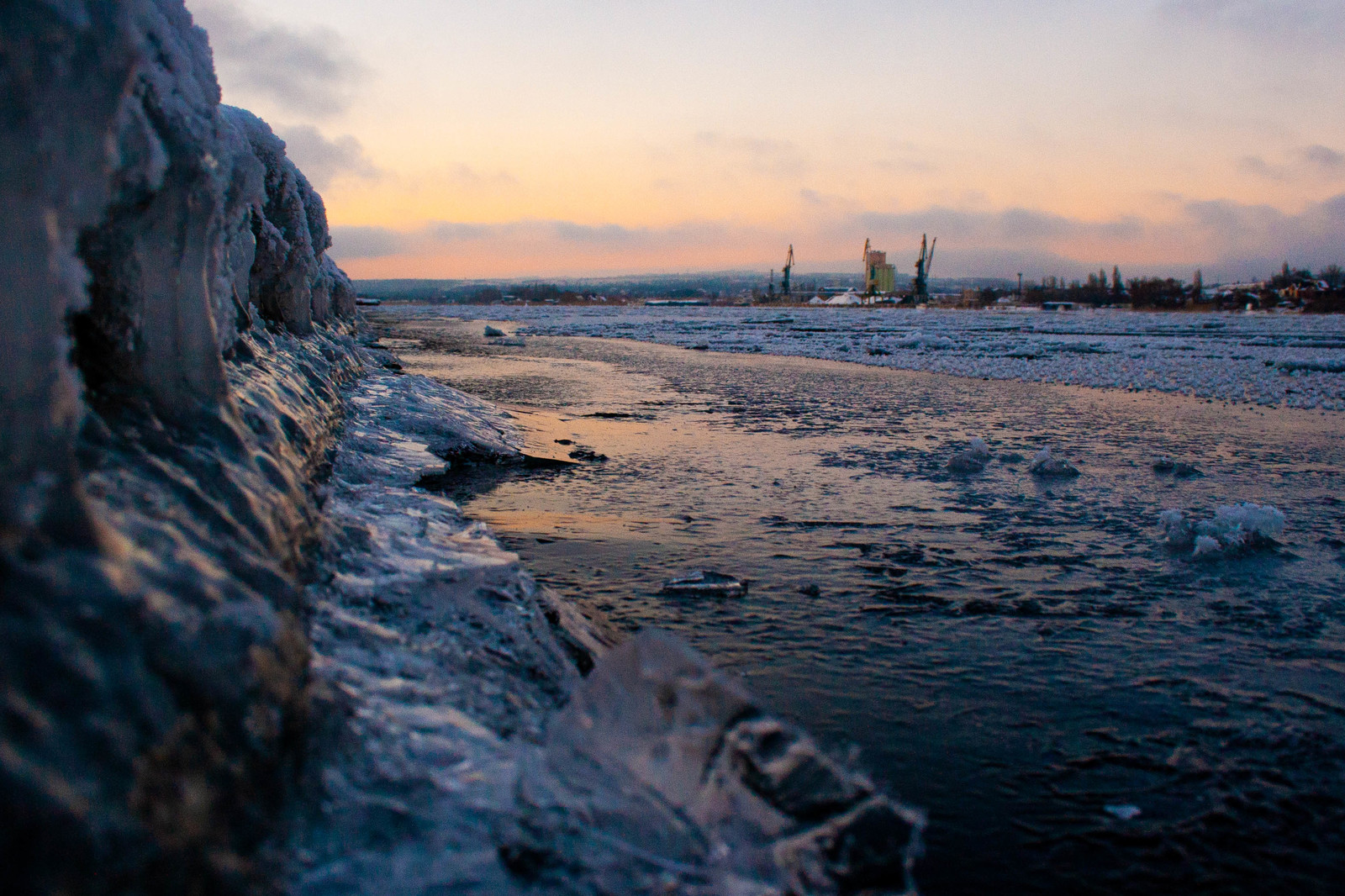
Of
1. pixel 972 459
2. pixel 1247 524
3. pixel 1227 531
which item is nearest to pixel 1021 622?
pixel 1227 531

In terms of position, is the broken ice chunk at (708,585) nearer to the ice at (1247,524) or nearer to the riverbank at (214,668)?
the riverbank at (214,668)

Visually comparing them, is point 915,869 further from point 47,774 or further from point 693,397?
point 693,397

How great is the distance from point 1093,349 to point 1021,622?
1680cm

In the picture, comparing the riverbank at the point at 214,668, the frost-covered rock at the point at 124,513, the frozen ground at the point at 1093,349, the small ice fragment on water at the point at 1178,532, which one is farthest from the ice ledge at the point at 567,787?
the frozen ground at the point at 1093,349

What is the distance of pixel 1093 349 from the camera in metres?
17.9

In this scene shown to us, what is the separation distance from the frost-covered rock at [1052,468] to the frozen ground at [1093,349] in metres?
5.91

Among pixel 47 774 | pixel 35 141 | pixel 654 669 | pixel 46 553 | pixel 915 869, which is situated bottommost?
pixel 915 869

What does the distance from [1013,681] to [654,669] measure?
1.61 meters

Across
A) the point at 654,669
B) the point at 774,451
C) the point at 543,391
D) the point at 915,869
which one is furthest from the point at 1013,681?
the point at 543,391

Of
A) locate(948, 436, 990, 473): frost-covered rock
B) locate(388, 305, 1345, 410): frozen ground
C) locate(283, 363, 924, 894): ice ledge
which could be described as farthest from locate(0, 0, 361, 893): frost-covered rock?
locate(388, 305, 1345, 410): frozen ground

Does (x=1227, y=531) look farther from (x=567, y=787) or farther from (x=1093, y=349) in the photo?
(x=1093, y=349)

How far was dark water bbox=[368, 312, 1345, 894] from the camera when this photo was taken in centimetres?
207

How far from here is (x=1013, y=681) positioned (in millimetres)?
2785

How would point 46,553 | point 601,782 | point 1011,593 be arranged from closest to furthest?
1. point 46,553
2. point 601,782
3. point 1011,593
